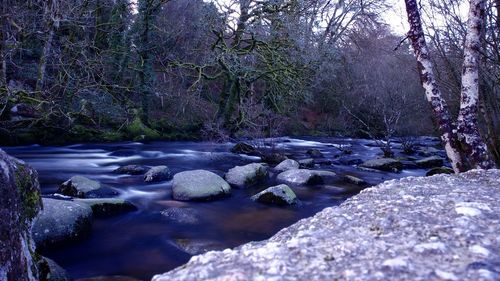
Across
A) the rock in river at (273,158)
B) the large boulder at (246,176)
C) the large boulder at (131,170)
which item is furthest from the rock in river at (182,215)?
the rock in river at (273,158)

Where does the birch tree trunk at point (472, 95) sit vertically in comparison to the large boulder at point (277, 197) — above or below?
above

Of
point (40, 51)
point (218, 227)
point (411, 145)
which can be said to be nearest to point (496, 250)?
point (218, 227)

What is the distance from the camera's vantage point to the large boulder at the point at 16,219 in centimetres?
302

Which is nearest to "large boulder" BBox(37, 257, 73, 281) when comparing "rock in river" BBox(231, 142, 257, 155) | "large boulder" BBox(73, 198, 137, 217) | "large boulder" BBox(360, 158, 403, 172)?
"large boulder" BBox(73, 198, 137, 217)

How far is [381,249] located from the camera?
2.75 m

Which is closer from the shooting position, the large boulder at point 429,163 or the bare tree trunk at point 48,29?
the bare tree trunk at point 48,29

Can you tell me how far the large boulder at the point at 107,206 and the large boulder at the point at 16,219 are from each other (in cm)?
354

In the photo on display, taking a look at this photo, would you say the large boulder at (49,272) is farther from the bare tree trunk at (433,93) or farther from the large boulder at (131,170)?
the large boulder at (131,170)

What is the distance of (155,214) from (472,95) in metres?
5.91

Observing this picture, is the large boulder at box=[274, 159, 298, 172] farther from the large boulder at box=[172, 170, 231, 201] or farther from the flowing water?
the large boulder at box=[172, 170, 231, 201]

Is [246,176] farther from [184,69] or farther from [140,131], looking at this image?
[184,69]

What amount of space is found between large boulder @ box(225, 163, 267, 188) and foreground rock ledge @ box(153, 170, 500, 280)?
644cm

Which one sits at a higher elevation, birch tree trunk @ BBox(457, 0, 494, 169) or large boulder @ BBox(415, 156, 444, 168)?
birch tree trunk @ BBox(457, 0, 494, 169)

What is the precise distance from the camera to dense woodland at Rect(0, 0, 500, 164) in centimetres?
1302
